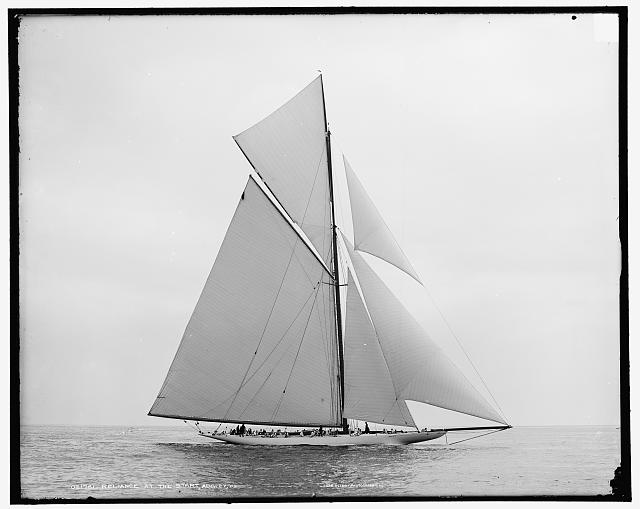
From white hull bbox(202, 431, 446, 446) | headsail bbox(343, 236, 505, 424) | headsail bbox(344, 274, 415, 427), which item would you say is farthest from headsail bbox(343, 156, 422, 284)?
white hull bbox(202, 431, 446, 446)

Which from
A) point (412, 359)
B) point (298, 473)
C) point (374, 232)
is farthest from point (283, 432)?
point (374, 232)

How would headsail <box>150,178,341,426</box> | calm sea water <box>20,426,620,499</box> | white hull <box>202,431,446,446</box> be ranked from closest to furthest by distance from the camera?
1. calm sea water <box>20,426,620,499</box>
2. headsail <box>150,178,341,426</box>
3. white hull <box>202,431,446,446</box>

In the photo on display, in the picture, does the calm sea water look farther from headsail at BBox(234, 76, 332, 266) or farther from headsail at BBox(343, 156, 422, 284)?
headsail at BBox(234, 76, 332, 266)

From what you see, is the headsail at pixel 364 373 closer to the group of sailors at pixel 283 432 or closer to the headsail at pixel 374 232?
the group of sailors at pixel 283 432

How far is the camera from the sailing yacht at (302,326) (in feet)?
17.4

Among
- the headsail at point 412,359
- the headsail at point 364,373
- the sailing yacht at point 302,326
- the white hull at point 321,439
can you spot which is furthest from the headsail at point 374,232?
the white hull at point 321,439

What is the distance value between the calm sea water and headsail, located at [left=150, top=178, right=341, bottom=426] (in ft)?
1.21

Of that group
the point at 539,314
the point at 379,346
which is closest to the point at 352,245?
the point at 379,346

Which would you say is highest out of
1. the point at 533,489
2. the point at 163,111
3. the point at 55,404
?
the point at 163,111

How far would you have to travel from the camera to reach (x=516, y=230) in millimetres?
5191

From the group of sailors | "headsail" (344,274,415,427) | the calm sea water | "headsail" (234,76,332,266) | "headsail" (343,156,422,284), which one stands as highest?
"headsail" (234,76,332,266)

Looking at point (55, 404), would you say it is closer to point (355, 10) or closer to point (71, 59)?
point (71, 59)

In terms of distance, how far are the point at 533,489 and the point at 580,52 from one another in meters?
2.32

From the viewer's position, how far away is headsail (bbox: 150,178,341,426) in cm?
546
